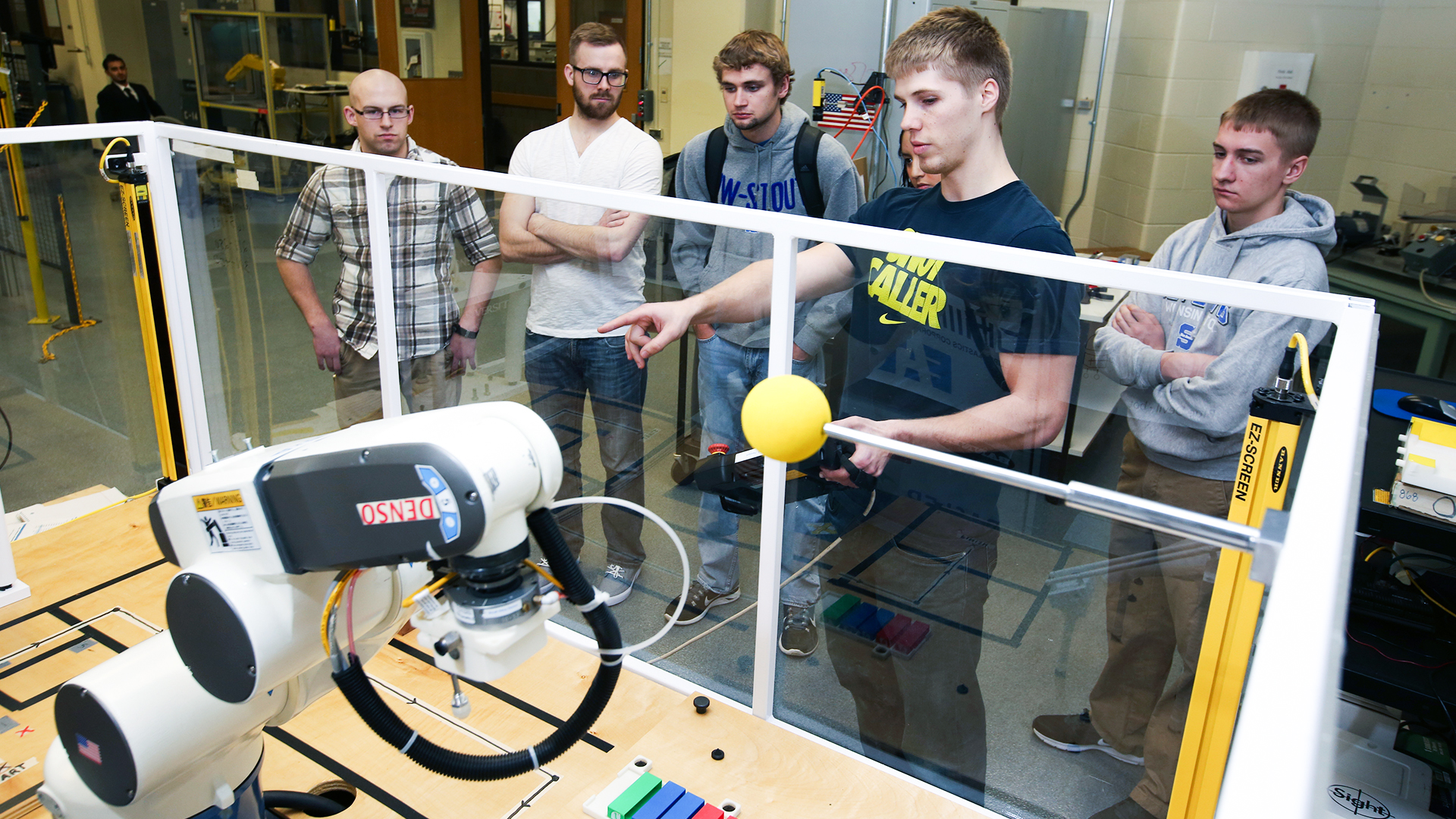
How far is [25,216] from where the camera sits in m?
3.59

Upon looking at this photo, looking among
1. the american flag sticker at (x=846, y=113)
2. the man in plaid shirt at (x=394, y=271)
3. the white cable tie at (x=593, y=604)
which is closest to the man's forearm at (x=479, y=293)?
the man in plaid shirt at (x=394, y=271)

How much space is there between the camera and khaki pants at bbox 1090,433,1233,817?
123 cm

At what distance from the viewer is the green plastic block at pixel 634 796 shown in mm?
1130

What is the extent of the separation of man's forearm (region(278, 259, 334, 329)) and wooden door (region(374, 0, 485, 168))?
336cm

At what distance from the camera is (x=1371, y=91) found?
11.3ft

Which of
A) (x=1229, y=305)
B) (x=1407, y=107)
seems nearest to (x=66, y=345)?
(x=1229, y=305)

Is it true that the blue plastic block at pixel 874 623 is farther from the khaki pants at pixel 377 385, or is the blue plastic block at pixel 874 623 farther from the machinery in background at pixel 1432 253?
the machinery in background at pixel 1432 253

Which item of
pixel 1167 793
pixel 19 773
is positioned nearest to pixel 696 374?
pixel 1167 793

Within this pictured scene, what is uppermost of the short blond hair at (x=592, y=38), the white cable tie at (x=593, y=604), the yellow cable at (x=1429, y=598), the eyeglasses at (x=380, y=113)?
the short blond hair at (x=592, y=38)

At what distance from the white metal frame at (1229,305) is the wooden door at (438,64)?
133 inches

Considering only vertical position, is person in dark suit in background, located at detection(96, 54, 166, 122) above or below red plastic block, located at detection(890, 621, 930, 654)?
above

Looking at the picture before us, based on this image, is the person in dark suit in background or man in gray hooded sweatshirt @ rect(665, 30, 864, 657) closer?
man in gray hooded sweatshirt @ rect(665, 30, 864, 657)

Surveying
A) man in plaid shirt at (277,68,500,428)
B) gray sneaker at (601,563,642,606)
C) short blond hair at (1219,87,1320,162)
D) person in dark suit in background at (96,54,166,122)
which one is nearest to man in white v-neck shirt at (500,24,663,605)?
gray sneaker at (601,563,642,606)

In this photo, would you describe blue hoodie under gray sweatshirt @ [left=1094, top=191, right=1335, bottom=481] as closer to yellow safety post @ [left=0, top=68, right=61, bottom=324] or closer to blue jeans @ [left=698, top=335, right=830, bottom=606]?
blue jeans @ [left=698, top=335, right=830, bottom=606]
